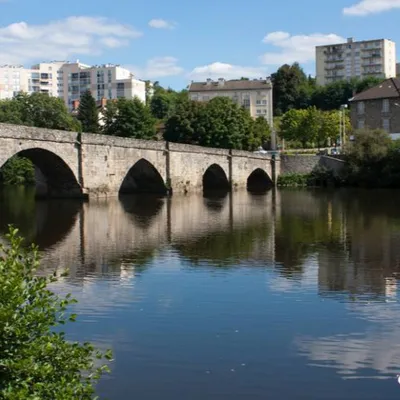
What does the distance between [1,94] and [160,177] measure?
102 m

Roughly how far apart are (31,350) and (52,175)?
34.7 meters

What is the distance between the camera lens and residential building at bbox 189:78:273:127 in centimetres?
11262

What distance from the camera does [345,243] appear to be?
2025 cm

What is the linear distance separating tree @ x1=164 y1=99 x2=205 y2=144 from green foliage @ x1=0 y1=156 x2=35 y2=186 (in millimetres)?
17588

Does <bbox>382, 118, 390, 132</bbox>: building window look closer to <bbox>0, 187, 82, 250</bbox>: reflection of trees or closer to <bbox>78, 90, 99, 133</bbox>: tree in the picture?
<bbox>78, 90, 99, 133</bbox>: tree

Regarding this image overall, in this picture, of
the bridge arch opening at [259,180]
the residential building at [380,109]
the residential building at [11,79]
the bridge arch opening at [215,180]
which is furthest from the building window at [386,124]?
the residential building at [11,79]

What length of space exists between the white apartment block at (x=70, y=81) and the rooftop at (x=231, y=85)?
22.3 m

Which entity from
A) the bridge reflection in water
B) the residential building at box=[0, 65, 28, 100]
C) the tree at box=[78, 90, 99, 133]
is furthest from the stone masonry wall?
the residential building at box=[0, 65, 28, 100]

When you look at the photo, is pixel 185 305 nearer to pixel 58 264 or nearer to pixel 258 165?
pixel 58 264

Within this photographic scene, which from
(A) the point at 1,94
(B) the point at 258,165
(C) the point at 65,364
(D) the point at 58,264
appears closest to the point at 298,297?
(D) the point at 58,264

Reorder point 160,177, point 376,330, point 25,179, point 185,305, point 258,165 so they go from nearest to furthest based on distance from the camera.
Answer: point 376,330, point 185,305, point 160,177, point 258,165, point 25,179

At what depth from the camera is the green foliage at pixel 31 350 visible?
4.72 m

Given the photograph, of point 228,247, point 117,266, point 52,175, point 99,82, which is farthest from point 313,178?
point 99,82

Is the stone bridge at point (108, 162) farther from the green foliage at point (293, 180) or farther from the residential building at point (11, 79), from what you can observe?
the residential building at point (11, 79)
